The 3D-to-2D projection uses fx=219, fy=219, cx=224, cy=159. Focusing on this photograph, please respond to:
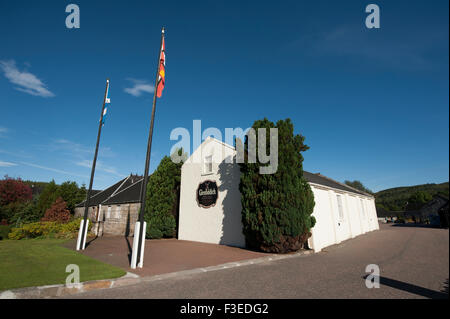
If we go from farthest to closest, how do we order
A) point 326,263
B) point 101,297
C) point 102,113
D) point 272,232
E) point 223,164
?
point 223,164 → point 102,113 → point 272,232 → point 326,263 → point 101,297

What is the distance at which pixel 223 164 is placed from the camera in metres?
14.9

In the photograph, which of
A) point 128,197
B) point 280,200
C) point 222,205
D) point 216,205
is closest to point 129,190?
point 128,197

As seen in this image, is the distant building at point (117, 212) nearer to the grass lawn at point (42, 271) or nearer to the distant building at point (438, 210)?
the grass lawn at point (42, 271)

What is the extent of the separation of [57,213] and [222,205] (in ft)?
75.8

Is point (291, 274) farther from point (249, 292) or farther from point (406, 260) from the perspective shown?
point (406, 260)

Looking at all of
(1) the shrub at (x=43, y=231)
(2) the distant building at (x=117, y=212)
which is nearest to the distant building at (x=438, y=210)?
(2) the distant building at (x=117, y=212)

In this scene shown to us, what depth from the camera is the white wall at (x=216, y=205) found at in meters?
13.5

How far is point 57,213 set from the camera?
25969 mm

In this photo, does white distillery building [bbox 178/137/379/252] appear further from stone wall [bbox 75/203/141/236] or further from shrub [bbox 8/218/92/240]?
shrub [bbox 8/218/92/240]

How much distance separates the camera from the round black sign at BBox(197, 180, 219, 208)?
15.0m

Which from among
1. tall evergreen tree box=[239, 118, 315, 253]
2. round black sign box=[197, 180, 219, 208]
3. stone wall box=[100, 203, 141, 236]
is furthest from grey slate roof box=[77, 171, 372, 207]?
round black sign box=[197, 180, 219, 208]
